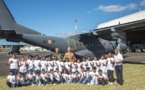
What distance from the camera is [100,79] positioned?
1321 centimetres

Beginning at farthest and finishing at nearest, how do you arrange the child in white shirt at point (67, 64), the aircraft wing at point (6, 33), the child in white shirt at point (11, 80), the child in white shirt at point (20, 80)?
the aircraft wing at point (6, 33) < the child in white shirt at point (67, 64) < the child in white shirt at point (20, 80) < the child in white shirt at point (11, 80)

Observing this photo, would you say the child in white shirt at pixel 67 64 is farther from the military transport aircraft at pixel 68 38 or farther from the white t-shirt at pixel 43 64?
the military transport aircraft at pixel 68 38

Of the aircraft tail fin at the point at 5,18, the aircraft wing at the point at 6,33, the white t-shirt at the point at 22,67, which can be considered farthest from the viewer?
the aircraft tail fin at the point at 5,18

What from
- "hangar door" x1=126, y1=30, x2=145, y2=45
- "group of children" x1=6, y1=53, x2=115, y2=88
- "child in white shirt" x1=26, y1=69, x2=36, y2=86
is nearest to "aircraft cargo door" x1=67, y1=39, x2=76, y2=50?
"group of children" x1=6, y1=53, x2=115, y2=88

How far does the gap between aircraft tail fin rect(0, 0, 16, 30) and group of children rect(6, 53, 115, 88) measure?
8233 mm

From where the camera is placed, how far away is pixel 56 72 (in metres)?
13.7

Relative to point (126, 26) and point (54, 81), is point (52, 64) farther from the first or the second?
point (126, 26)

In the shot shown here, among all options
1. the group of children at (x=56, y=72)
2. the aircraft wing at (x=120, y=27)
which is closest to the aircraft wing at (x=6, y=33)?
the group of children at (x=56, y=72)

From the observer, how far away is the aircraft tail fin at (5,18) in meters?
20.6

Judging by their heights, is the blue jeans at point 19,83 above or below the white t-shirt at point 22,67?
below

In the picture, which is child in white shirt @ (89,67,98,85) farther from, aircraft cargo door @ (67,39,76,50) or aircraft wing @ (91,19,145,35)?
aircraft cargo door @ (67,39,76,50)

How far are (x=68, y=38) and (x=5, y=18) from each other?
845 centimetres

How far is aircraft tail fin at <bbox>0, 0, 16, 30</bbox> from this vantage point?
2058 cm

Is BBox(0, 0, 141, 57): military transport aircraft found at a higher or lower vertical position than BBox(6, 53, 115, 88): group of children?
higher
